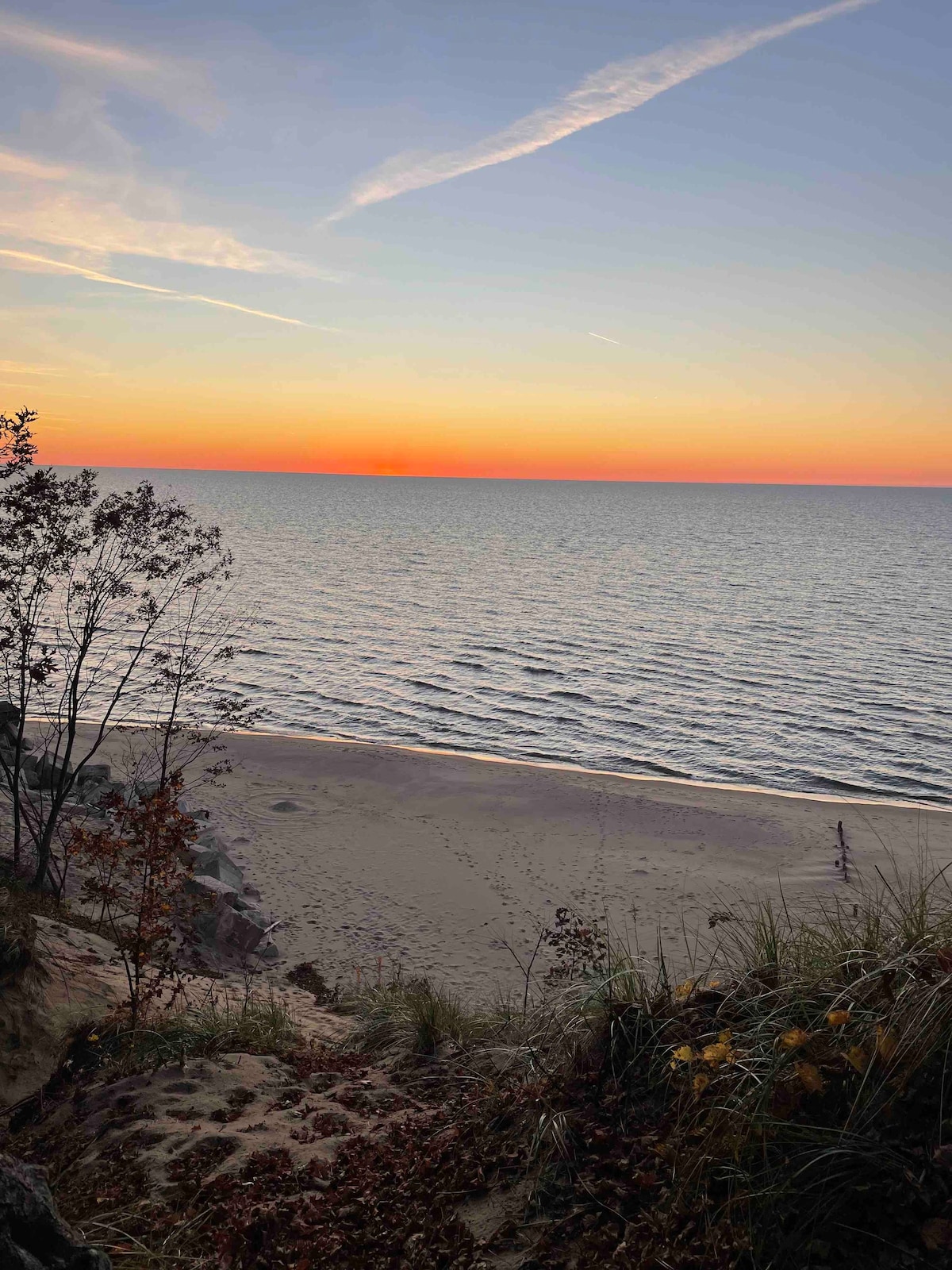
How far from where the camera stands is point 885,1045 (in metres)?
4.37

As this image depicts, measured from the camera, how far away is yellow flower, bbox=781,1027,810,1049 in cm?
459

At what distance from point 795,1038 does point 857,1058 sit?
35cm

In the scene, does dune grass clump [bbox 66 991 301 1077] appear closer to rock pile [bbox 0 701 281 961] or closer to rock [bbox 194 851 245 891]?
rock pile [bbox 0 701 281 961]

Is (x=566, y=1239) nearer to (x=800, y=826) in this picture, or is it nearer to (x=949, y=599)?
(x=800, y=826)

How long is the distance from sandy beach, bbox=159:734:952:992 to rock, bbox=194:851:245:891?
0.92 meters

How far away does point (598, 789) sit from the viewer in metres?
25.2

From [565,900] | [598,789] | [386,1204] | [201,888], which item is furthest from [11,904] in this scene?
[598,789]

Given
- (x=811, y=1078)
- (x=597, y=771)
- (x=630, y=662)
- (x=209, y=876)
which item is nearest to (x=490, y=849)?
(x=597, y=771)

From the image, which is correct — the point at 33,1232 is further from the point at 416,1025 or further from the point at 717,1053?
the point at 416,1025

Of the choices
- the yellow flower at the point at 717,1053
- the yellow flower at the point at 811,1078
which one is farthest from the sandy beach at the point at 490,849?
the yellow flower at the point at 811,1078

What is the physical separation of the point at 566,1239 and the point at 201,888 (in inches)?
452

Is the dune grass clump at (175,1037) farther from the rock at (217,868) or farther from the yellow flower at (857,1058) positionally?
the rock at (217,868)

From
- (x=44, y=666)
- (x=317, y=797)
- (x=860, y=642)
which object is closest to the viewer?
(x=44, y=666)

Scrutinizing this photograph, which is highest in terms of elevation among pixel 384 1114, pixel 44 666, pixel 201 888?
pixel 44 666
